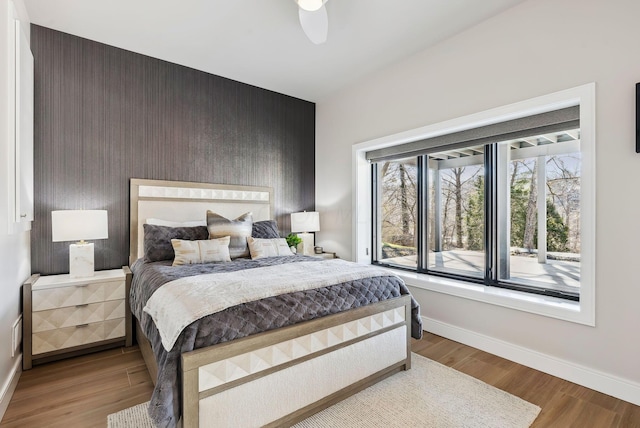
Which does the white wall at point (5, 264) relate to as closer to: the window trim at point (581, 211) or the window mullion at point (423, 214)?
the window trim at point (581, 211)

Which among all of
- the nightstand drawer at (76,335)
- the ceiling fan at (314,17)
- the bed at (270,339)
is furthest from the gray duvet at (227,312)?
the ceiling fan at (314,17)

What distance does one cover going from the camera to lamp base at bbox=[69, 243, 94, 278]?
2.72 meters

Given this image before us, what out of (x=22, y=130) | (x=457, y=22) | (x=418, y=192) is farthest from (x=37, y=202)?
(x=457, y=22)

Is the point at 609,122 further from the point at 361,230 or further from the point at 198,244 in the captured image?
the point at 198,244

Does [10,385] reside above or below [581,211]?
below

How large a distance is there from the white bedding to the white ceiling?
6.89ft

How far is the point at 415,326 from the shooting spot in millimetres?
2496

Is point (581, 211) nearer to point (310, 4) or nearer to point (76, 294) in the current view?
point (310, 4)

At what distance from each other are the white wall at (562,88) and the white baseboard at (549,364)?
0.02 m

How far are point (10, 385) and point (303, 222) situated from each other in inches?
116

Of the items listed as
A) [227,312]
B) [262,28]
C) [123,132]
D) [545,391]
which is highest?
[262,28]

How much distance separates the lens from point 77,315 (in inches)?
103

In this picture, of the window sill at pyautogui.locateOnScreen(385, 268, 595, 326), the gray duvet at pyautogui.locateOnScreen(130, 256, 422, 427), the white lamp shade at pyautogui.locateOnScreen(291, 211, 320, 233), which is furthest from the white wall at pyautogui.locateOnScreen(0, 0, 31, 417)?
the window sill at pyautogui.locateOnScreen(385, 268, 595, 326)

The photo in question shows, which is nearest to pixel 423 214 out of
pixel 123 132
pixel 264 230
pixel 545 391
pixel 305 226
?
pixel 305 226
